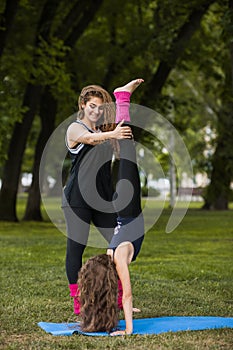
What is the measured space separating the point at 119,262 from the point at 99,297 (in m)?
0.35

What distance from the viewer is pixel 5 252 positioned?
13.0 metres

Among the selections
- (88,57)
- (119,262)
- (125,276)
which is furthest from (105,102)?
(88,57)

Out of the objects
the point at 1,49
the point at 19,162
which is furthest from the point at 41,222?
the point at 1,49

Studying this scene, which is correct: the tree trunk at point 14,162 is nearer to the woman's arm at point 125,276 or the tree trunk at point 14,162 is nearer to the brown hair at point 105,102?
the brown hair at point 105,102

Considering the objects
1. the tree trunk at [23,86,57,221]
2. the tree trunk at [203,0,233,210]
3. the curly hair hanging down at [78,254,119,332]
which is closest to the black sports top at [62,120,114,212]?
the curly hair hanging down at [78,254,119,332]

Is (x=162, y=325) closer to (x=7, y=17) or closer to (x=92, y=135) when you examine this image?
(x=92, y=135)

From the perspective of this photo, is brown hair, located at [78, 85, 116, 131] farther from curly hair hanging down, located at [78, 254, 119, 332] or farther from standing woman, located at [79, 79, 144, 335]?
curly hair hanging down, located at [78, 254, 119, 332]

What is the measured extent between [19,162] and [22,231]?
326 centimetres

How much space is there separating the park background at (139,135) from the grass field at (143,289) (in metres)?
0.01

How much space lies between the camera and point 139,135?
868 inches

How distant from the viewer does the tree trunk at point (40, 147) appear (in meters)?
23.2

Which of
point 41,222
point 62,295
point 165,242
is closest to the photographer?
point 62,295

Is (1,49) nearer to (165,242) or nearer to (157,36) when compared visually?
(157,36)

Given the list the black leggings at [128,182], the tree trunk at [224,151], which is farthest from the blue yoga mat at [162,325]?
the tree trunk at [224,151]
